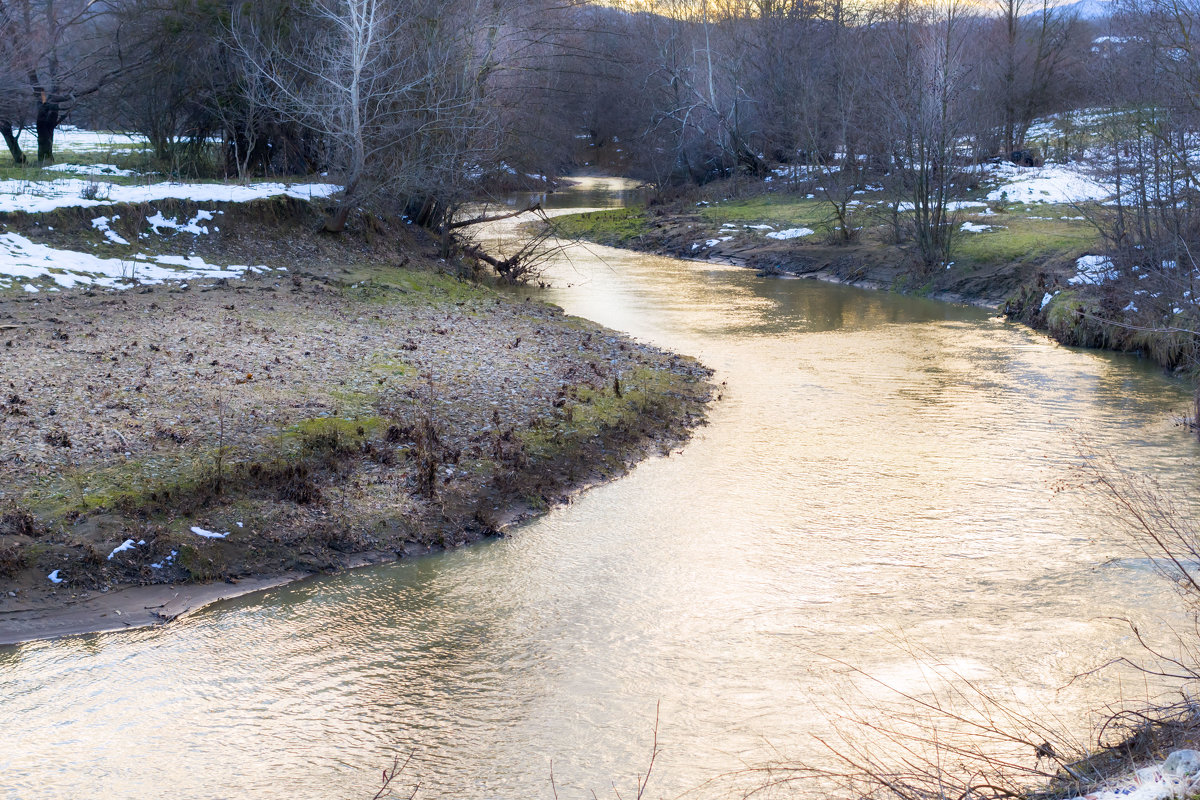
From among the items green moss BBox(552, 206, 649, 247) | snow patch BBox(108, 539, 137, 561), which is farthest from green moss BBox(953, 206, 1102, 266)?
snow patch BBox(108, 539, 137, 561)

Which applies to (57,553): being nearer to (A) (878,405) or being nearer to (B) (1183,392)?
(A) (878,405)

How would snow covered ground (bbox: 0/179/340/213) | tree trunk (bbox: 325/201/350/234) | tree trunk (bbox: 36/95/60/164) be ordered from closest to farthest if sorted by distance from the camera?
snow covered ground (bbox: 0/179/340/213), tree trunk (bbox: 325/201/350/234), tree trunk (bbox: 36/95/60/164)

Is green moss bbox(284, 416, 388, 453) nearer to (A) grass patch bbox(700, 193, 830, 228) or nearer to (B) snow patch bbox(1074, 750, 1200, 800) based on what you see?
(B) snow patch bbox(1074, 750, 1200, 800)

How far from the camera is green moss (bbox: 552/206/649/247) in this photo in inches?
1582

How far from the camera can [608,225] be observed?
42.7m

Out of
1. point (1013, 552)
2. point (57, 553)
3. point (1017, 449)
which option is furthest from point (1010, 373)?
→ point (57, 553)

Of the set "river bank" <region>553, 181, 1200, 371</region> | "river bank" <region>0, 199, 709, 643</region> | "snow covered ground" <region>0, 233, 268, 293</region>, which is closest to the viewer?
"river bank" <region>0, 199, 709, 643</region>

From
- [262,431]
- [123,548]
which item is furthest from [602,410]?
[123,548]

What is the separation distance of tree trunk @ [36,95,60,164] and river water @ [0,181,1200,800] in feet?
68.7

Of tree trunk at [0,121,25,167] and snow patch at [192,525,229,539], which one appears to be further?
tree trunk at [0,121,25,167]

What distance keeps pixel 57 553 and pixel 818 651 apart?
6.38 meters

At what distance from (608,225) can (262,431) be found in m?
32.8

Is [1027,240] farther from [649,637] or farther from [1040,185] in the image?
[649,637]

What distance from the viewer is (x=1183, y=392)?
53.7 ft
